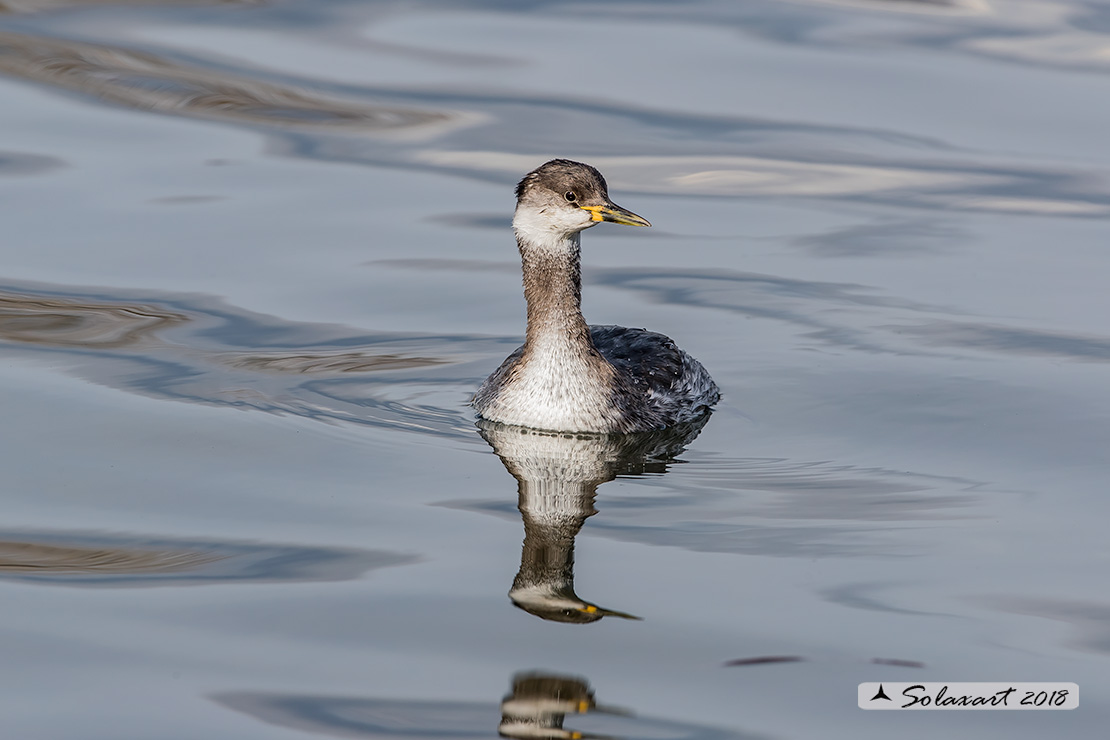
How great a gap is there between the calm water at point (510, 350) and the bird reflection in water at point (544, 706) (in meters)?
0.02

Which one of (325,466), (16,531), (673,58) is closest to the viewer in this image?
(16,531)

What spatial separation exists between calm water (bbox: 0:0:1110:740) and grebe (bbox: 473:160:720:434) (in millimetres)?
212

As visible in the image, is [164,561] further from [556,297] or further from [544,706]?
[556,297]

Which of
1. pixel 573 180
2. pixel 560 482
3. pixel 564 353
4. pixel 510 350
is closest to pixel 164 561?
pixel 560 482

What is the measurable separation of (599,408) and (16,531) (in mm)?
3752

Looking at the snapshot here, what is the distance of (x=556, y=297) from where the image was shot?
10.7m

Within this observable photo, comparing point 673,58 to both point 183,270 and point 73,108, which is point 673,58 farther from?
point 183,270

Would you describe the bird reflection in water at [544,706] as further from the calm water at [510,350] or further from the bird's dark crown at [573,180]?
the bird's dark crown at [573,180]

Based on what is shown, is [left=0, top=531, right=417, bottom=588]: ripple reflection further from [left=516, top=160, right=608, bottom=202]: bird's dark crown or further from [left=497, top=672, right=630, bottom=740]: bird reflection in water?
[left=516, top=160, right=608, bottom=202]: bird's dark crown

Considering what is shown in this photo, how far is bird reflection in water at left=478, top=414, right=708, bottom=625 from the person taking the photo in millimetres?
7684

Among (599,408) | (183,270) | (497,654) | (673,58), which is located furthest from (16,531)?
(673,58)

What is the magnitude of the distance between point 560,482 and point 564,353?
1.31 m

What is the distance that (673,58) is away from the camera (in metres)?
20.9

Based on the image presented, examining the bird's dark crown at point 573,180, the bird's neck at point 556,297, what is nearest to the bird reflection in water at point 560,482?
the bird's neck at point 556,297
